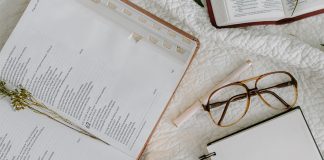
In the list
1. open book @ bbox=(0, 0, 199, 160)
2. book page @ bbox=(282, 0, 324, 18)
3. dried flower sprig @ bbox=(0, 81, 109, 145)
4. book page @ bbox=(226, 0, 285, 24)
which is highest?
book page @ bbox=(282, 0, 324, 18)

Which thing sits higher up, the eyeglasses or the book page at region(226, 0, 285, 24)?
the book page at region(226, 0, 285, 24)

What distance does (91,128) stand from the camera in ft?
3.05

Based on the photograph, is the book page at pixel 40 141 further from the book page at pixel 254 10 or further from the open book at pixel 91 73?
the book page at pixel 254 10

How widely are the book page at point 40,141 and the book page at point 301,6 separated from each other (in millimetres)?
473

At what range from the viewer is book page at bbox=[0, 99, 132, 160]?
93 centimetres

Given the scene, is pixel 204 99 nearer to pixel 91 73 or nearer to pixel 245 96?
pixel 245 96

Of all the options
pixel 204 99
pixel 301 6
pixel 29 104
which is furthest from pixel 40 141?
pixel 301 6

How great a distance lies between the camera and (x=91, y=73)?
923 mm

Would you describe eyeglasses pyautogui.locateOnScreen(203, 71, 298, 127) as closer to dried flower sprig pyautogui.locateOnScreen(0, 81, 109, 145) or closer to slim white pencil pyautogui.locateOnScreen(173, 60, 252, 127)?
slim white pencil pyautogui.locateOnScreen(173, 60, 252, 127)

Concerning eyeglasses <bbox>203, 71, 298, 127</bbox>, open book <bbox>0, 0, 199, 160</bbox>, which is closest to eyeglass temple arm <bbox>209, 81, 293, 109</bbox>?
eyeglasses <bbox>203, 71, 298, 127</bbox>

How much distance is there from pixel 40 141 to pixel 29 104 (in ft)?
0.28

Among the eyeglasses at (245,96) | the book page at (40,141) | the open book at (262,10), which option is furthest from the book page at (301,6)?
the book page at (40,141)

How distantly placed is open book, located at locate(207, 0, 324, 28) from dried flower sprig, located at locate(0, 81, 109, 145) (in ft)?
1.29

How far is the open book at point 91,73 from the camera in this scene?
0.92 m
